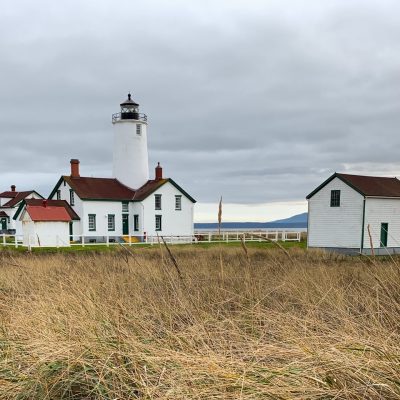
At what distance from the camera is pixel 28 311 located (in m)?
4.33

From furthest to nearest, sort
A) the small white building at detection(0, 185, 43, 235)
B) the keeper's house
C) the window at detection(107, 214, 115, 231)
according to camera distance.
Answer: the small white building at detection(0, 185, 43, 235)
the window at detection(107, 214, 115, 231)
the keeper's house

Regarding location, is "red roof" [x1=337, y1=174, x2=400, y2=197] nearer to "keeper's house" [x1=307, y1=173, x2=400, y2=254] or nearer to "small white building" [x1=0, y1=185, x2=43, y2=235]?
"keeper's house" [x1=307, y1=173, x2=400, y2=254]

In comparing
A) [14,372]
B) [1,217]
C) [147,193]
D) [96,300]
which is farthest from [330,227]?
[1,217]

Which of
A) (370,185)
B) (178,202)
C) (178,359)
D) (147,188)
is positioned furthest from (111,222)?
(178,359)

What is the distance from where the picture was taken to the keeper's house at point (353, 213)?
2261cm

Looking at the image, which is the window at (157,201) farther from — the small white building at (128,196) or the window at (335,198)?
the window at (335,198)

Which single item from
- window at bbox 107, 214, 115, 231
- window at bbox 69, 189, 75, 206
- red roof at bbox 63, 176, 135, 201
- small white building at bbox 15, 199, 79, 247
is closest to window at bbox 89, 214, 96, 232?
window at bbox 107, 214, 115, 231

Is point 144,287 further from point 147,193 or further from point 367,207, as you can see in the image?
point 147,193

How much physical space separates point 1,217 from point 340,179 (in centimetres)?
4029

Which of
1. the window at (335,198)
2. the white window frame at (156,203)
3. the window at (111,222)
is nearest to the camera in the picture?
the window at (335,198)

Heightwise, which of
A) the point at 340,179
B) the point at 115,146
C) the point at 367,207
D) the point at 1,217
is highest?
the point at 115,146

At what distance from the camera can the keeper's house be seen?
74.2 feet

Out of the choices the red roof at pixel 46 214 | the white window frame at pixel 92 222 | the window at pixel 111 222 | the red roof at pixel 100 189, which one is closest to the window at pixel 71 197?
the red roof at pixel 100 189

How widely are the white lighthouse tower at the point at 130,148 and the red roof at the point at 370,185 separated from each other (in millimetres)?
15075
